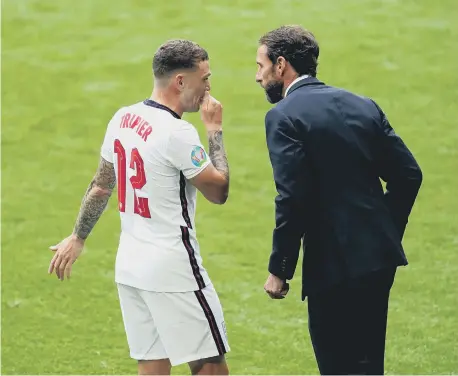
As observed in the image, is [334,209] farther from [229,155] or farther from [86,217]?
[229,155]

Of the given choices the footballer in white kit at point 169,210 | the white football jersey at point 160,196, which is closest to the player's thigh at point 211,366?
the footballer in white kit at point 169,210

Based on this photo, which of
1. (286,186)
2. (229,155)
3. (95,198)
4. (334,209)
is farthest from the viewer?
(229,155)

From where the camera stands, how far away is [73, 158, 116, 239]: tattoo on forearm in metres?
5.50

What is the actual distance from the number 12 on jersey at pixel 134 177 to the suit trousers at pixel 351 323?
0.87m

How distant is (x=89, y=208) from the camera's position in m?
5.56

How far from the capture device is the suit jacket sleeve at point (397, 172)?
5137 mm

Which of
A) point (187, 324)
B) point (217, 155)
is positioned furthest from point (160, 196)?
point (187, 324)

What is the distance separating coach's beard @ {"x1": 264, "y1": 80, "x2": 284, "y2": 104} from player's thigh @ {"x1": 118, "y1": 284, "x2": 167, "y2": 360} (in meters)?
1.09

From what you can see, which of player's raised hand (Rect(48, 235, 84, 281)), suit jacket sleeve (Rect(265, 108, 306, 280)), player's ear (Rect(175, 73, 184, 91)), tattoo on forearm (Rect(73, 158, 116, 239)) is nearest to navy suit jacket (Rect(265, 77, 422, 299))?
suit jacket sleeve (Rect(265, 108, 306, 280))

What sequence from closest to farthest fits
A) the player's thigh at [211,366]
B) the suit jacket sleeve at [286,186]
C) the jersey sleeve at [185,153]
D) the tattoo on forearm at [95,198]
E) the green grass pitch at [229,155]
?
the suit jacket sleeve at [286,186] < the jersey sleeve at [185,153] < the player's thigh at [211,366] < the tattoo on forearm at [95,198] < the green grass pitch at [229,155]

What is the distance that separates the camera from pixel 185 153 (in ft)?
16.5

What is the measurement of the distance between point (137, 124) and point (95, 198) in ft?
1.84

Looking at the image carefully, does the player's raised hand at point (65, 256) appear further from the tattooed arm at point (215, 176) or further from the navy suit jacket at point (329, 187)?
the navy suit jacket at point (329, 187)

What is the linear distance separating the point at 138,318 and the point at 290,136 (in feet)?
3.67
